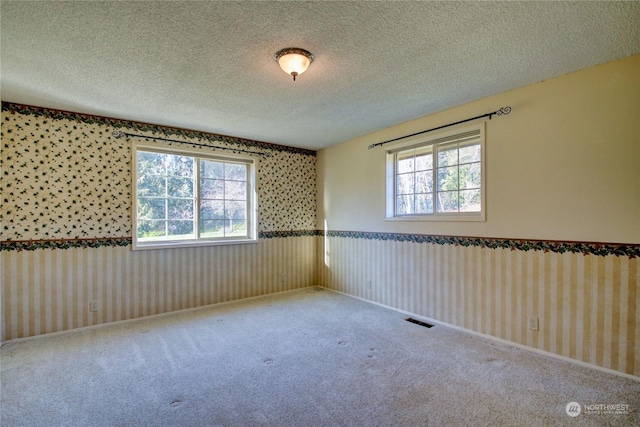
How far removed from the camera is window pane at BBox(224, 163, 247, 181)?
187 inches

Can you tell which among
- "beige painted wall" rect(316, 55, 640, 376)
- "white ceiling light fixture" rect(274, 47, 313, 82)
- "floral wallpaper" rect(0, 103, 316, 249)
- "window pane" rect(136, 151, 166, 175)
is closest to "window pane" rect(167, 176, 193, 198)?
"window pane" rect(136, 151, 166, 175)

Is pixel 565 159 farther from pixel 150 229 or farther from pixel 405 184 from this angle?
pixel 150 229

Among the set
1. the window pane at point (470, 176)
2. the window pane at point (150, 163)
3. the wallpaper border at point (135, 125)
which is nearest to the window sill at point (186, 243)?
the window pane at point (150, 163)

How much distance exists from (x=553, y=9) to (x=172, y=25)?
2382 millimetres

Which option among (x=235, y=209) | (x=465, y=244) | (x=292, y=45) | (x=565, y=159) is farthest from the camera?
(x=235, y=209)

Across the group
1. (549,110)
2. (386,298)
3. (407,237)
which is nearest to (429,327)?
(386,298)

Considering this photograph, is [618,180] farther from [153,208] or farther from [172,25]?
[153,208]

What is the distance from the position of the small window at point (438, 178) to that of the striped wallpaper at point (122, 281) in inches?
87.2

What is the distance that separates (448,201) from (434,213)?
23 cm

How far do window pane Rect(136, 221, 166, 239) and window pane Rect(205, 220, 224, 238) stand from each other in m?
0.52

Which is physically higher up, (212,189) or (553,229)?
(212,189)

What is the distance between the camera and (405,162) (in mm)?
4238

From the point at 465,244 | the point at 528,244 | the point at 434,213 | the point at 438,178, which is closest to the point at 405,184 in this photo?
the point at 438,178

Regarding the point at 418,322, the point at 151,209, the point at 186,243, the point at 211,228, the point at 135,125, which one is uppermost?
the point at 135,125
